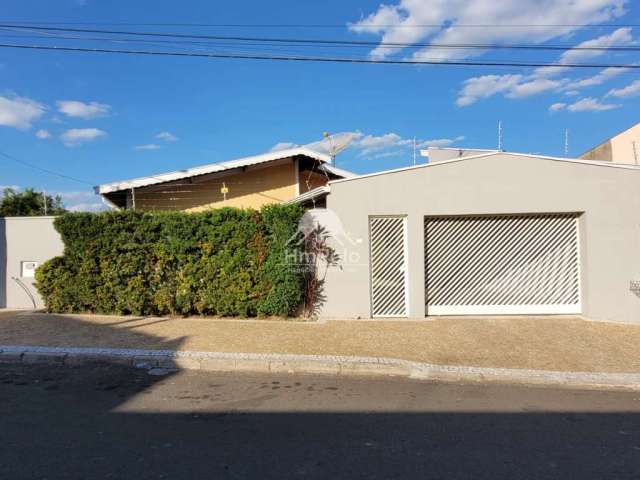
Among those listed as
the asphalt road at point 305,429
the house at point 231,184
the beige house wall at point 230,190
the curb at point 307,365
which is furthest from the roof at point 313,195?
the asphalt road at point 305,429

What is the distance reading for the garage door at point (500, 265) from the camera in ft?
29.0

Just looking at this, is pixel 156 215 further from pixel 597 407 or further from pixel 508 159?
pixel 597 407

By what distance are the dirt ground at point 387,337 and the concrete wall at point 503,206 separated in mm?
631

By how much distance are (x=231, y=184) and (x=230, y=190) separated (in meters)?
0.20

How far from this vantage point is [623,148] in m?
14.0

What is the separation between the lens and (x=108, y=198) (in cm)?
1303

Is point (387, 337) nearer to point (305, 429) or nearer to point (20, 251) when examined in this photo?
point (305, 429)

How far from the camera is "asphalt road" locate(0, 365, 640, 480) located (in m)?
3.21

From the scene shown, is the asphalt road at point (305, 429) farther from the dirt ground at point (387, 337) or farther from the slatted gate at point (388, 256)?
the slatted gate at point (388, 256)

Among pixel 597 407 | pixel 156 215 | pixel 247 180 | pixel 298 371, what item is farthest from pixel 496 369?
pixel 247 180

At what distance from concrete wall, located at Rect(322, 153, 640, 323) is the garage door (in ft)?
1.09

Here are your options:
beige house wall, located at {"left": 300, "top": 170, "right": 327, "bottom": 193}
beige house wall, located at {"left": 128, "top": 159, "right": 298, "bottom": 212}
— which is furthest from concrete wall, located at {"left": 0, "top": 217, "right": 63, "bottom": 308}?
beige house wall, located at {"left": 300, "top": 170, "right": 327, "bottom": 193}

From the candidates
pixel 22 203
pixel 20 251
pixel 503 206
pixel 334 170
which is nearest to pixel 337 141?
pixel 334 170

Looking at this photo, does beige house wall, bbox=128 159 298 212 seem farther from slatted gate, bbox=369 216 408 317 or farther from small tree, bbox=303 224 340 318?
slatted gate, bbox=369 216 408 317
